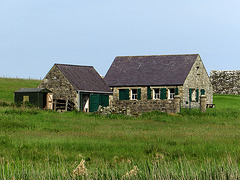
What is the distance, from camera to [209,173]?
9086 mm

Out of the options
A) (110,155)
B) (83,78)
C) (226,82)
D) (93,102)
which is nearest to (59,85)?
(83,78)

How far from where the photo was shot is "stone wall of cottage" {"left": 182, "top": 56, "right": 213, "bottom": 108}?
48.9m

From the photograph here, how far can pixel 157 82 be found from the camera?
49.2 m

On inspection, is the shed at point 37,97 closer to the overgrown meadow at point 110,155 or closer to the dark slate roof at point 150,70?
the dark slate roof at point 150,70

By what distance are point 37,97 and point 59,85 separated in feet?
12.2

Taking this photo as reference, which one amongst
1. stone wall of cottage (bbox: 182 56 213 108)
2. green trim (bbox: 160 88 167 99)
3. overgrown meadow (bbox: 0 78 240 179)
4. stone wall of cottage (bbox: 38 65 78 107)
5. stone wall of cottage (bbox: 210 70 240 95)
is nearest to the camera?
overgrown meadow (bbox: 0 78 240 179)

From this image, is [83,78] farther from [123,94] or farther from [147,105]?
[147,105]

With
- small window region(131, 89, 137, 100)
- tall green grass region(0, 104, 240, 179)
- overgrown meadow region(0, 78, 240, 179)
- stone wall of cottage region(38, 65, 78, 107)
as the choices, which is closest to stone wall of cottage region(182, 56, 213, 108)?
Answer: small window region(131, 89, 137, 100)

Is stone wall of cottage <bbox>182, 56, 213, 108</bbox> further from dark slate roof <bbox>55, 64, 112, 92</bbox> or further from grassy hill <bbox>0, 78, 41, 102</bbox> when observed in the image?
grassy hill <bbox>0, 78, 41, 102</bbox>

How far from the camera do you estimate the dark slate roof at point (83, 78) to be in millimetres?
44978

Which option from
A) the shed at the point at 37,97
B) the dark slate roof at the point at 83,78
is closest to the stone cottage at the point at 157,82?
the dark slate roof at the point at 83,78

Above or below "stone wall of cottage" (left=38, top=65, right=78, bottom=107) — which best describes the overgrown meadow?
below

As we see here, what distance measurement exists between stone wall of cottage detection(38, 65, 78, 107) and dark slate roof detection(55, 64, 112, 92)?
1.41 feet

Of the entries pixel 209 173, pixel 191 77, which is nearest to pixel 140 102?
pixel 191 77
